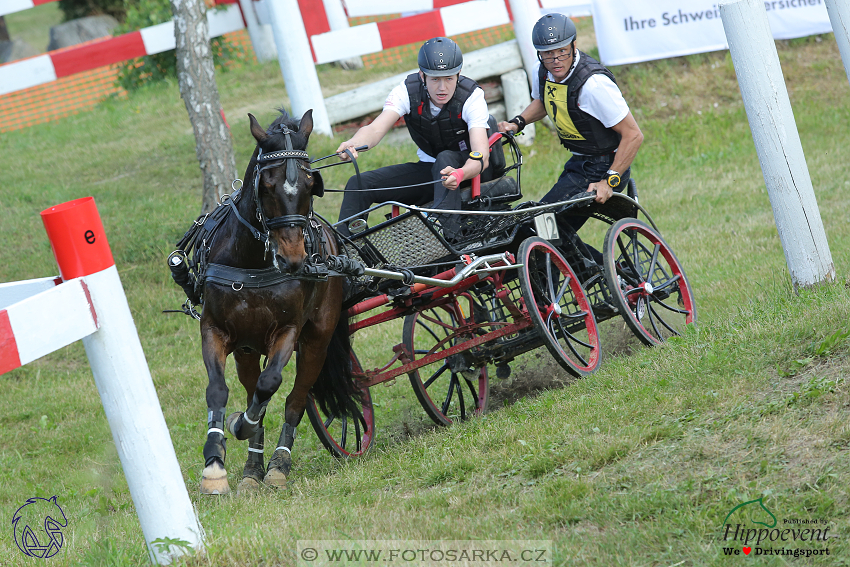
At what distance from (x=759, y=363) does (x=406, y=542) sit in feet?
6.75

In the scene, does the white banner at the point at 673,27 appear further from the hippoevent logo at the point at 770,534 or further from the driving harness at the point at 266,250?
the hippoevent logo at the point at 770,534

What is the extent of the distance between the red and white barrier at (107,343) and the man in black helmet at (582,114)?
3.47 m

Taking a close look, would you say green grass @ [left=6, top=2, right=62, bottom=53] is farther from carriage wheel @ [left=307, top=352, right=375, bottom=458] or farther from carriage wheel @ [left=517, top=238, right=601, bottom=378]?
carriage wheel @ [left=517, top=238, right=601, bottom=378]

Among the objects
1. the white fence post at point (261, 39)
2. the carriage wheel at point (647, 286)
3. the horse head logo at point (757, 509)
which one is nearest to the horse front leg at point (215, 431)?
the horse head logo at point (757, 509)

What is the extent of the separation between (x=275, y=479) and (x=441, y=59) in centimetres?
271

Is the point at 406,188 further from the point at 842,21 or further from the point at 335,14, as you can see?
the point at 335,14

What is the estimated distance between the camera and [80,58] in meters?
11.6

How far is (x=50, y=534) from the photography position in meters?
4.05

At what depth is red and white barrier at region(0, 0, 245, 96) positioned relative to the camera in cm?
1142

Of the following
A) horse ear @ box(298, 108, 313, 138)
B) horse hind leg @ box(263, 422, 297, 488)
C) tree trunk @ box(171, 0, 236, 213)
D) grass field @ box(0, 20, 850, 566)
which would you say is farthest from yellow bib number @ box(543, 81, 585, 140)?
tree trunk @ box(171, 0, 236, 213)

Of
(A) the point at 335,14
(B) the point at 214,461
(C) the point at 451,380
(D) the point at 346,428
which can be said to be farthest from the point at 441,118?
(A) the point at 335,14

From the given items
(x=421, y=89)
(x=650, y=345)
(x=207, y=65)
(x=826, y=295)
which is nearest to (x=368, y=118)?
(x=207, y=65)

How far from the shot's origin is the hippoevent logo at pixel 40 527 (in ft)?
12.5

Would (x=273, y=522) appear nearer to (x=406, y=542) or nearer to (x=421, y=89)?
(x=406, y=542)
